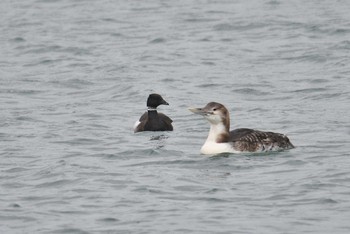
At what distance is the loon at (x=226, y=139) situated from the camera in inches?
730

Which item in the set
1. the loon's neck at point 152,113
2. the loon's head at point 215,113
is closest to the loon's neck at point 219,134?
the loon's head at point 215,113

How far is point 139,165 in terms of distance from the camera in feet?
60.2

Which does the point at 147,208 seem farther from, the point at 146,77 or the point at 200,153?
the point at 146,77

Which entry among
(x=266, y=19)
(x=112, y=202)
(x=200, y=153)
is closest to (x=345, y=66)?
(x=266, y=19)

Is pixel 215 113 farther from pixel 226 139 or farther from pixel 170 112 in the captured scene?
pixel 170 112

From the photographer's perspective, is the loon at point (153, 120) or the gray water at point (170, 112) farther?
the loon at point (153, 120)

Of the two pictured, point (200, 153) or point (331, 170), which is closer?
point (331, 170)

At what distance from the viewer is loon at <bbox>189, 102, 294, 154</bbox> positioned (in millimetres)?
18547

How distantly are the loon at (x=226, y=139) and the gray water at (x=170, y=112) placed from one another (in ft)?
0.66

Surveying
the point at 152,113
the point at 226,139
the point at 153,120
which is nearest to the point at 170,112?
the point at 152,113

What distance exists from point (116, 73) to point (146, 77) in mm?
930

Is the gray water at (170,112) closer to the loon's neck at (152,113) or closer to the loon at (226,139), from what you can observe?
the loon at (226,139)

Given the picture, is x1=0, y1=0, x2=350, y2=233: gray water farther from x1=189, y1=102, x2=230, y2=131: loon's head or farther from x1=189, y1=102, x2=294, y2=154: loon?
x1=189, y1=102, x2=230, y2=131: loon's head

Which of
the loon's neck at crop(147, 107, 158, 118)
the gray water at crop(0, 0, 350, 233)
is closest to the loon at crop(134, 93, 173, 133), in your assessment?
the loon's neck at crop(147, 107, 158, 118)
